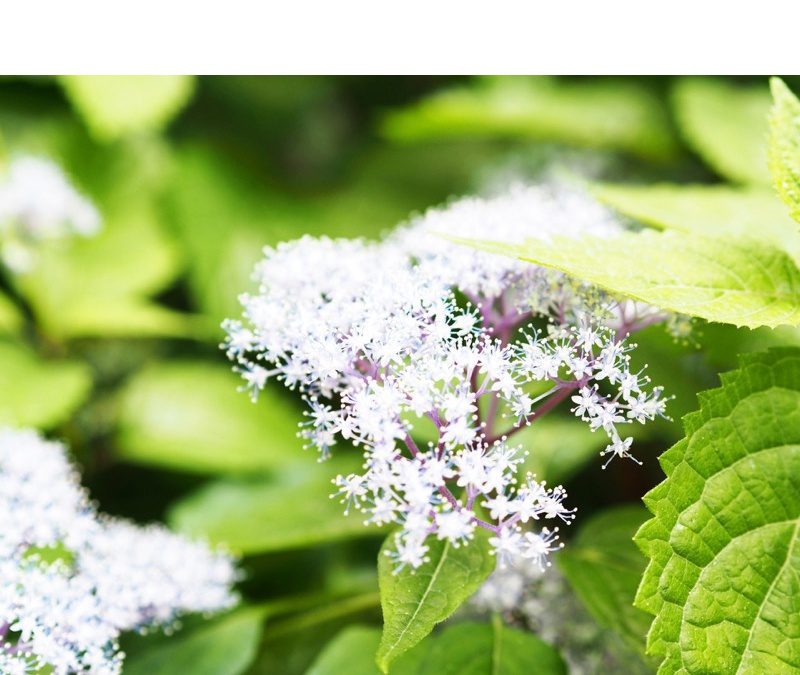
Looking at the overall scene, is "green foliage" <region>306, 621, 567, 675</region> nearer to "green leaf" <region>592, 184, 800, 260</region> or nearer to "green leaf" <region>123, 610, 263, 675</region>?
"green leaf" <region>123, 610, 263, 675</region>

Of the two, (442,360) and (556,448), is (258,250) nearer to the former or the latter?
(556,448)

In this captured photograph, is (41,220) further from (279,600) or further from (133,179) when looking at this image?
(279,600)

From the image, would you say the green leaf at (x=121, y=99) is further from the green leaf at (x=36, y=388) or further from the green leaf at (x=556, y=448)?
the green leaf at (x=556, y=448)

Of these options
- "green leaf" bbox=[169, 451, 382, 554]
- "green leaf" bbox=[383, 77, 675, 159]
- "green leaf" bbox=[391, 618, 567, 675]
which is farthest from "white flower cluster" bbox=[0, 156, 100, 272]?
"green leaf" bbox=[391, 618, 567, 675]

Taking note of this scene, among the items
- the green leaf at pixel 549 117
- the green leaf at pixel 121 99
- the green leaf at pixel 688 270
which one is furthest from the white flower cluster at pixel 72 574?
the green leaf at pixel 549 117

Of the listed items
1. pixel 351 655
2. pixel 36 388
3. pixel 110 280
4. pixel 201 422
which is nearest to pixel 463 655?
pixel 351 655

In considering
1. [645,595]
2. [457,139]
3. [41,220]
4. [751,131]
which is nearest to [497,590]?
[645,595]
